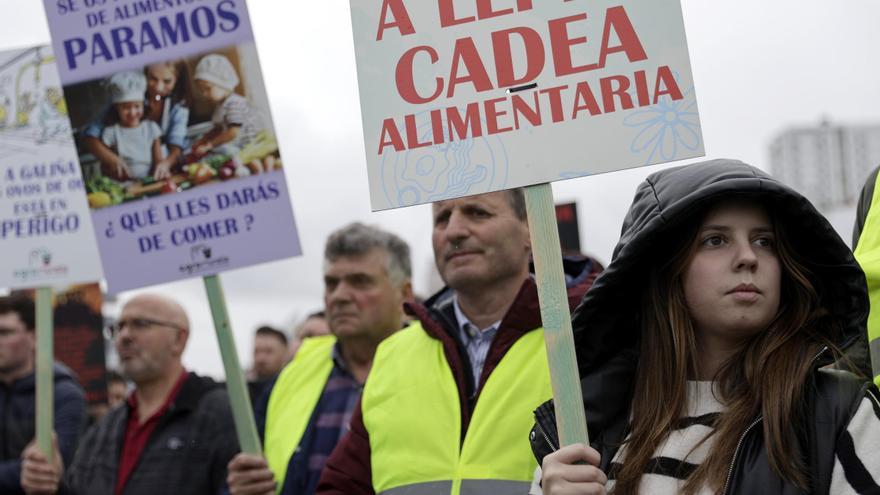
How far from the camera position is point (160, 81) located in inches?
170

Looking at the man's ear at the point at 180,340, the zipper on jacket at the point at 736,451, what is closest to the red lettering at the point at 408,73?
the zipper on jacket at the point at 736,451

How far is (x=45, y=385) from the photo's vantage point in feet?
16.4

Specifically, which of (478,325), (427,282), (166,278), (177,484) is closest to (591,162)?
(478,325)

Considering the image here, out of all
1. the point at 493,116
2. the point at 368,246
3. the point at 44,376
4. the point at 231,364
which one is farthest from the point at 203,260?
the point at 493,116

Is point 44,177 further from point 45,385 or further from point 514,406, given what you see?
point 514,406

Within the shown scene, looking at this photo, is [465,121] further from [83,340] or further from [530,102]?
[83,340]

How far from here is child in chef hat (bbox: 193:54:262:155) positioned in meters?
4.25

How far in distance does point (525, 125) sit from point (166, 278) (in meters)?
Result: 1.90

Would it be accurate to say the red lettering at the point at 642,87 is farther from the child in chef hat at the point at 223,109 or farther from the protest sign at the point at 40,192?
the protest sign at the point at 40,192

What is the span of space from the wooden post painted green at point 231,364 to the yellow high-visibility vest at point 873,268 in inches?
87.0

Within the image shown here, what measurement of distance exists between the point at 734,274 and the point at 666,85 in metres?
0.48

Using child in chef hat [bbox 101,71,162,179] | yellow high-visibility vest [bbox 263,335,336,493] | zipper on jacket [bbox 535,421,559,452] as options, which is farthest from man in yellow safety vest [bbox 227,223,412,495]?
zipper on jacket [bbox 535,421,559,452]

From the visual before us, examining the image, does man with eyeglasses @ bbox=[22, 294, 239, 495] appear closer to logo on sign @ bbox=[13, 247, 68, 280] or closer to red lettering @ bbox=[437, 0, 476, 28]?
logo on sign @ bbox=[13, 247, 68, 280]

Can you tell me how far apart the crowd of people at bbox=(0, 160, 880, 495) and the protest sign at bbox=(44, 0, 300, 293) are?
0.71 m
